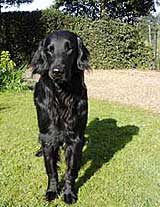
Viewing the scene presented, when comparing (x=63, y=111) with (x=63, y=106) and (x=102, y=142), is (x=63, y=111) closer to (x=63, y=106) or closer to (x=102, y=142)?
(x=63, y=106)

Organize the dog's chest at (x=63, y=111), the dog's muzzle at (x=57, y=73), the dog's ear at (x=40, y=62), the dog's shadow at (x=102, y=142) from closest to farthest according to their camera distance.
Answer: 1. the dog's muzzle at (x=57, y=73)
2. the dog's ear at (x=40, y=62)
3. the dog's chest at (x=63, y=111)
4. the dog's shadow at (x=102, y=142)

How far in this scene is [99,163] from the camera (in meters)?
5.40

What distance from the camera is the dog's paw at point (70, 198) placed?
4.19 m

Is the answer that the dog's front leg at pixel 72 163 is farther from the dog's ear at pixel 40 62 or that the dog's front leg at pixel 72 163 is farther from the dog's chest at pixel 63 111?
the dog's ear at pixel 40 62

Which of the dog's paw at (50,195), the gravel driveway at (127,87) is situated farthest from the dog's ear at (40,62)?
the gravel driveway at (127,87)

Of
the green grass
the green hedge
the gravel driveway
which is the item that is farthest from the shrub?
the green hedge

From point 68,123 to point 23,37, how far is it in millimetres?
15463

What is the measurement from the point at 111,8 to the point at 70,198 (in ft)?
71.6

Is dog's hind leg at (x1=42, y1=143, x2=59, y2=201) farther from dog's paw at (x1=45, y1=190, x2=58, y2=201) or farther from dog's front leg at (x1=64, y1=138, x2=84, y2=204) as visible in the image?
dog's front leg at (x1=64, y1=138, x2=84, y2=204)

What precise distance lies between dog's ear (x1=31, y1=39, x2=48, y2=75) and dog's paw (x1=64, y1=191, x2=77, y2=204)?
118cm

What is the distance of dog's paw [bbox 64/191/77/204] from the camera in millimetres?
4186

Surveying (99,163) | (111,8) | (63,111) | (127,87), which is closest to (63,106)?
(63,111)

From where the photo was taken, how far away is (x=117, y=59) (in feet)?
63.9

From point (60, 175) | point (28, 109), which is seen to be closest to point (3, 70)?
point (28, 109)
